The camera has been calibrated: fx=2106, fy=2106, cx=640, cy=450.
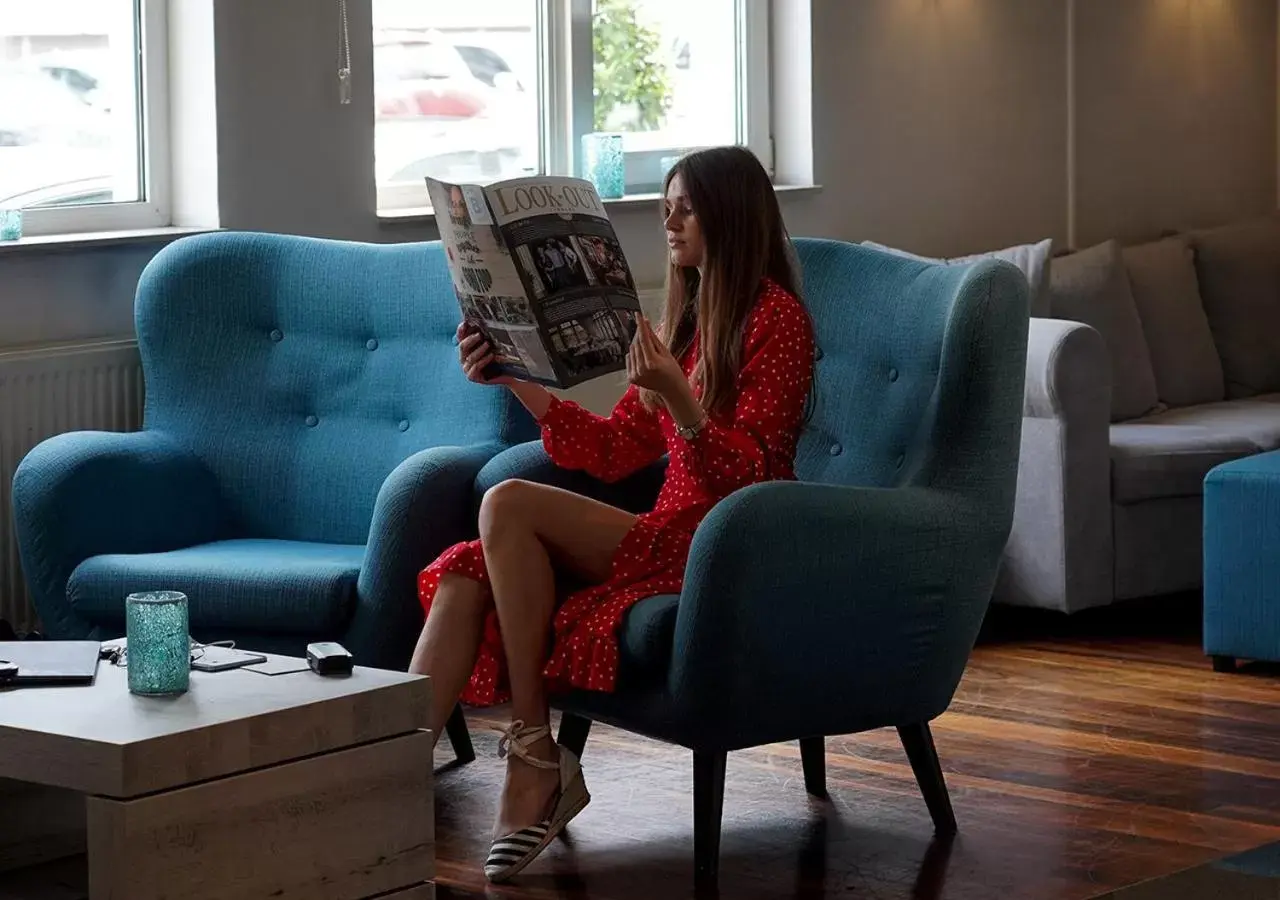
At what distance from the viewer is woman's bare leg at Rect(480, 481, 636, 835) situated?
3000 mm

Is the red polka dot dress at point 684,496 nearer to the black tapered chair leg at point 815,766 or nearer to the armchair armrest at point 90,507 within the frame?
the black tapered chair leg at point 815,766

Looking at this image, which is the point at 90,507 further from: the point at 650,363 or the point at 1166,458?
the point at 1166,458

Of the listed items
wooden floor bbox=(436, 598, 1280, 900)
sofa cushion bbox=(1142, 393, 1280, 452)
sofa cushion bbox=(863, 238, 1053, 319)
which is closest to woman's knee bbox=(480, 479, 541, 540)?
wooden floor bbox=(436, 598, 1280, 900)

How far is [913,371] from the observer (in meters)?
3.25

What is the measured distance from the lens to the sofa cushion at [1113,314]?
17.4ft

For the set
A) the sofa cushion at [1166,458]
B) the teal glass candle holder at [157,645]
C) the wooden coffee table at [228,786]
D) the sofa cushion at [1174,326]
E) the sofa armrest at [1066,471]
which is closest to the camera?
the wooden coffee table at [228,786]

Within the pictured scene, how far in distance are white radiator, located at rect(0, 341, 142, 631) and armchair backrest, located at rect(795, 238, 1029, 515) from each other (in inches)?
54.7

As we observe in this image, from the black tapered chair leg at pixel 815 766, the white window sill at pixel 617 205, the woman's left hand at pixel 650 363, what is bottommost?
the black tapered chair leg at pixel 815 766

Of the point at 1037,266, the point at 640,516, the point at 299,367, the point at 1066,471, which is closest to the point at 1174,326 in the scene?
the point at 1037,266

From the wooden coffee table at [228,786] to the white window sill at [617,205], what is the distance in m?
1.80

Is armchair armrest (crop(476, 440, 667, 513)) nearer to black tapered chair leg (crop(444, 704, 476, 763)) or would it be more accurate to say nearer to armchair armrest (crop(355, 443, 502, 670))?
armchair armrest (crop(355, 443, 502, 670))

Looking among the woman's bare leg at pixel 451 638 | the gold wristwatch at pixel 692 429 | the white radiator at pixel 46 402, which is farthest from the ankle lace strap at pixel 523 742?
the white radiator at pixel 46 402

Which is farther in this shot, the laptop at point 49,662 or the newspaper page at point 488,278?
the newspaper page at point 488,278

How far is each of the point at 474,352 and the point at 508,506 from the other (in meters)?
0.23
